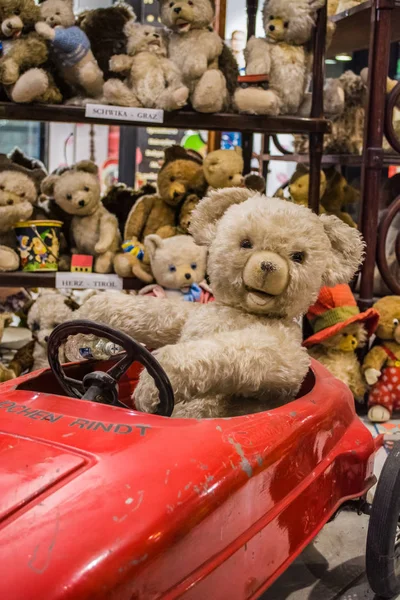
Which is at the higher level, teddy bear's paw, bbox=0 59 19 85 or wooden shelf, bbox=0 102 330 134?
teddy bear's paw, bbox=0 59 19 85

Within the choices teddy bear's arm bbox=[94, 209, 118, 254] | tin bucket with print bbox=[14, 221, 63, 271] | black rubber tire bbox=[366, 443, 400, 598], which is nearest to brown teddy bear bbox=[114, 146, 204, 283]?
teddy bear's arm bbox=[94, 209, 118, 254]

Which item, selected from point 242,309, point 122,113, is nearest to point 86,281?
point 122,113

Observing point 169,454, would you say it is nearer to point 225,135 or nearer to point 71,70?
point 71,70

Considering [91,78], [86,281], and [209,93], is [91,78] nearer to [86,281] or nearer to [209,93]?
[209,93]

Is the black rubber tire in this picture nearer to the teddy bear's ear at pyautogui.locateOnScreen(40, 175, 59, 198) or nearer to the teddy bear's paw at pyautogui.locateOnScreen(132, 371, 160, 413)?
the teddy bear's paw at pyautogui.locateOnScreen(132, 371, 160, 413)

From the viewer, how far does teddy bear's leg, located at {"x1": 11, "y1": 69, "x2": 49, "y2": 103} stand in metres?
2.08

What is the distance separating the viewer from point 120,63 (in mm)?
2240

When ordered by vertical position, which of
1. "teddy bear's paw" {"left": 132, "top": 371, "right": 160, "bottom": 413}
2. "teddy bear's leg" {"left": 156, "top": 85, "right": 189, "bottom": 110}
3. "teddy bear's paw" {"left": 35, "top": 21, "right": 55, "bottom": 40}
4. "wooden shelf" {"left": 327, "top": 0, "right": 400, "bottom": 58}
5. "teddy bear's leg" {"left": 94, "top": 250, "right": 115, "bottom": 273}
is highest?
"wooden shelf" {"left": 327, "top": 0, "right": 400, "bottom": 58}

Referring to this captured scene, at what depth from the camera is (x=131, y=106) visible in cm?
220

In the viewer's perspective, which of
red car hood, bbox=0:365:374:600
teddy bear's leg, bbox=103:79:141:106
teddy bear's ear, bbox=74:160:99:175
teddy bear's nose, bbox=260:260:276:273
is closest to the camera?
red car hood, bbox=0:365:374:600

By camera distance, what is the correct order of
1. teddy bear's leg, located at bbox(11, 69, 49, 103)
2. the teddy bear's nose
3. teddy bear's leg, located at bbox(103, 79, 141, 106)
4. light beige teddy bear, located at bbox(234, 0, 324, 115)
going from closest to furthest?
1. the teddy bear's nose
2. teddy bear's leg, located at bbox(11, 69, 49, 103)
3. teddy bear's leg, located at bbox(103, 79, 141, 106)
4. light beige teddy bear, located at bbox(234, 0, 324, 115)

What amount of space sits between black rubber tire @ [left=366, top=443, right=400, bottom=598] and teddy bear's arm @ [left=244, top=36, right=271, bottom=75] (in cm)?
144

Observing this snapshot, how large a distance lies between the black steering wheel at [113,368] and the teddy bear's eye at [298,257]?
0.44 meters

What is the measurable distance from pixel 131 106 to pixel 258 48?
18.5 inches
